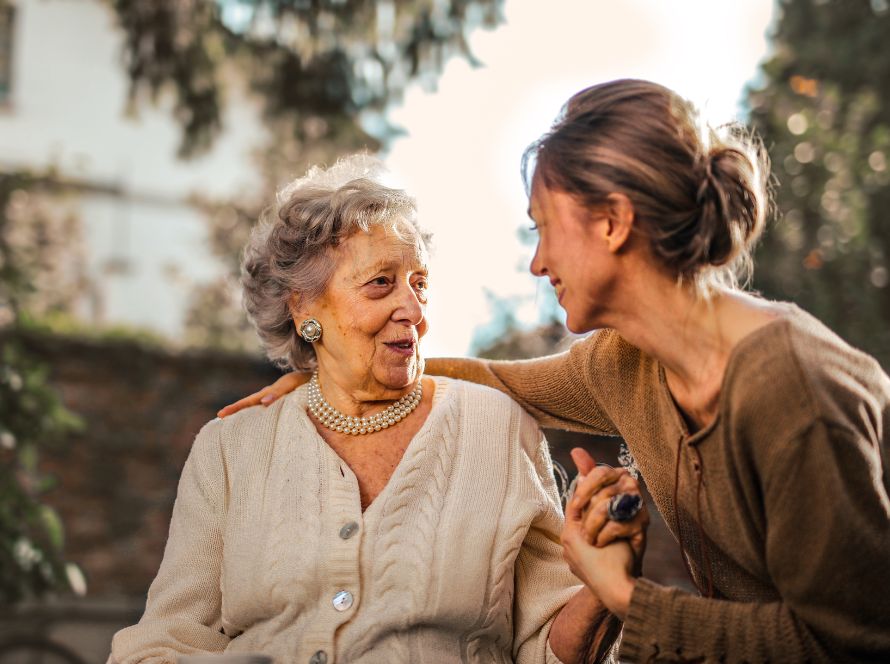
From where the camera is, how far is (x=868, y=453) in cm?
197

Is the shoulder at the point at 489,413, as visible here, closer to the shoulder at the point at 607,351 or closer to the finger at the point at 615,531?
the shoulder at the point at 607,351

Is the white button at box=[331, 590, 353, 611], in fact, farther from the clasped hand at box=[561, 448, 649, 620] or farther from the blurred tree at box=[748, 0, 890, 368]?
the blurred tree at box=[748, 0, 890, 368]

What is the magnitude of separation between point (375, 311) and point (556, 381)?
0.51 metres

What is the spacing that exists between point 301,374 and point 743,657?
151cm

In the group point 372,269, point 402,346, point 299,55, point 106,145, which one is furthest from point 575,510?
point 106,145

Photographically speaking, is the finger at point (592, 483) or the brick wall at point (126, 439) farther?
the brick wall at point (126, 439)

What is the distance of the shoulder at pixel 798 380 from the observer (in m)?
1.97

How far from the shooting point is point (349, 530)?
103 inches

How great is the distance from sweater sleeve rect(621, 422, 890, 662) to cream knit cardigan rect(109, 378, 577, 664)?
28.3 inches

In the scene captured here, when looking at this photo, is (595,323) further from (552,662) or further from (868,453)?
(552,662)

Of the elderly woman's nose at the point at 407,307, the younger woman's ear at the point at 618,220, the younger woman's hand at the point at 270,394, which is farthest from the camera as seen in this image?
the younger woman's hand at the point at 270,394

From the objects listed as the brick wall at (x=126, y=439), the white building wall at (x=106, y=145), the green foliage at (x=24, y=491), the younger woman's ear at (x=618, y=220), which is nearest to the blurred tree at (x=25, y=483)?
the green foliage at (x=24, y=491)

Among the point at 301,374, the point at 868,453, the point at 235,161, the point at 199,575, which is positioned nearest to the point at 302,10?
the point at 301,374

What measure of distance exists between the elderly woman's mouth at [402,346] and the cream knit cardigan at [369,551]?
0.56 feet
